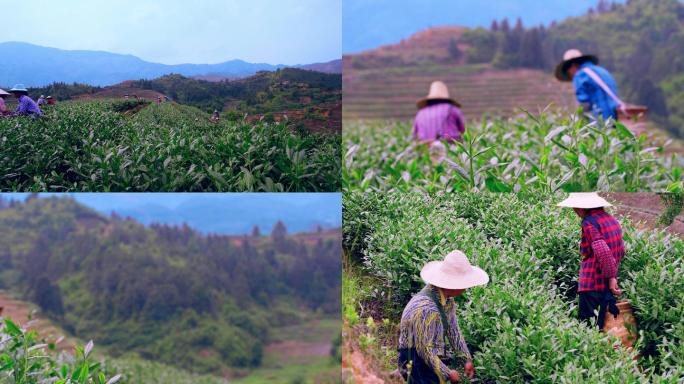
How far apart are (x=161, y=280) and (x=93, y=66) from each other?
1.52m

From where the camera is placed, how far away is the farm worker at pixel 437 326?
10.7 ft

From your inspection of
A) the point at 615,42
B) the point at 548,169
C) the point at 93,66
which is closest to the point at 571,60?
the point at 548,169

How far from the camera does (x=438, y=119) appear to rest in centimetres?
684

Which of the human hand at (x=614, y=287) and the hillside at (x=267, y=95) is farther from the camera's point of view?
the hillside at (x=267, y=95)

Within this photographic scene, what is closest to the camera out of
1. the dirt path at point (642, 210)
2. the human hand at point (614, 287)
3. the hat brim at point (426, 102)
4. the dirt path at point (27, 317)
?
the human hand at point (614, 287)

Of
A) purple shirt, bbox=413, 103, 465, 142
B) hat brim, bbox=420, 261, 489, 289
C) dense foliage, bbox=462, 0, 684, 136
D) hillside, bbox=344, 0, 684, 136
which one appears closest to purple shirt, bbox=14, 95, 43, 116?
hat brim, bbox=420, 261, 489, 289

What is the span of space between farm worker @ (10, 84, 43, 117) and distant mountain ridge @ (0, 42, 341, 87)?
62 millimetres

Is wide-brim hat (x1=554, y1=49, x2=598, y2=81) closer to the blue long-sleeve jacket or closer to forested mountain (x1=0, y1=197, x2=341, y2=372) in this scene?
the blue long-sleeve jacket

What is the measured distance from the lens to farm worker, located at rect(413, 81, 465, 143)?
269 inches

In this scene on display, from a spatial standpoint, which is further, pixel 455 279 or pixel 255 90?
pixel 255 90

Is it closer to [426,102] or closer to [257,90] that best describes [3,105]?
[257,90]

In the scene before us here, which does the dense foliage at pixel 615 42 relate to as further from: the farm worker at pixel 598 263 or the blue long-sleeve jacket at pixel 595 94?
the farm worker at pixel 598 263

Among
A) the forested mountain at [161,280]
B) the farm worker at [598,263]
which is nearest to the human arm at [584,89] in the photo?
the farm worker at [598,263]

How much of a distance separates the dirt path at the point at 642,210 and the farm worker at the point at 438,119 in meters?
2.99
